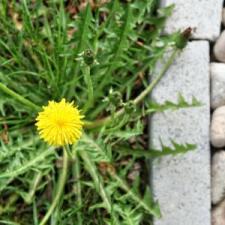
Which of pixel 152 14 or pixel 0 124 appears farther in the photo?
pixel 152 14

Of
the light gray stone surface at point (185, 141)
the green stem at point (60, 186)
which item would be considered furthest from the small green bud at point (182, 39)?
the green stem at point (60, 186)

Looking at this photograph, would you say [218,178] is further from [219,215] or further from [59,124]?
[59,124]

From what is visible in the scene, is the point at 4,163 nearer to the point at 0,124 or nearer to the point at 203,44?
the point at 0,124

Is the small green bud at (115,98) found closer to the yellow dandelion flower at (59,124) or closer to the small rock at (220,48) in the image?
the yellow dandelion flower at (59,124)

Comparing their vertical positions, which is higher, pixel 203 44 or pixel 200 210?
pixel 203 44

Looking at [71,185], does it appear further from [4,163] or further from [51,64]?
[51,64]

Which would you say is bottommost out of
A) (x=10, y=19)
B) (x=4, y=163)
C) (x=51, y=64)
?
(x=4, y=163)

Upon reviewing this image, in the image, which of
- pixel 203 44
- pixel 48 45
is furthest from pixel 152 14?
pixel 48 45
